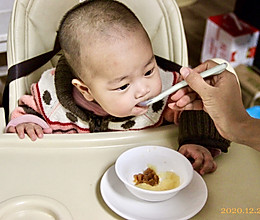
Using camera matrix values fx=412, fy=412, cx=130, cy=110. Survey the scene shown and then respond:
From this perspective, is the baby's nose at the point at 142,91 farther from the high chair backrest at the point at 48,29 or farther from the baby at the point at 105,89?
the high chair backrest at the point at 48,29

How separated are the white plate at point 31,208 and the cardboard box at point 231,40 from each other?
5.85 feet

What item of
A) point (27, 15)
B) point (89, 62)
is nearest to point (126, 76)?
point (89, 62)

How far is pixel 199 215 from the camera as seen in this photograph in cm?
85

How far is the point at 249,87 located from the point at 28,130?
1.38m

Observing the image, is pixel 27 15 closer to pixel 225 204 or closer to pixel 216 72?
pixel 216 72

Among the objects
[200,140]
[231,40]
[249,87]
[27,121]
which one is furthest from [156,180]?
[231,40]

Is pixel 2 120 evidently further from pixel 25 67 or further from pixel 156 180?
pixel 156 180

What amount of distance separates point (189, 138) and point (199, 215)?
217 millimetres

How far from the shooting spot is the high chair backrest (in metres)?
1.17

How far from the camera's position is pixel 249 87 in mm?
2109

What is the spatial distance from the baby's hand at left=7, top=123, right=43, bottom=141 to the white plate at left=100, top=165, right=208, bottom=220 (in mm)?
235

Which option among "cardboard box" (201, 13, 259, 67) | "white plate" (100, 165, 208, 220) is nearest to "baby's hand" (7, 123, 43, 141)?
"white plate" (100, 165, 208, 220)

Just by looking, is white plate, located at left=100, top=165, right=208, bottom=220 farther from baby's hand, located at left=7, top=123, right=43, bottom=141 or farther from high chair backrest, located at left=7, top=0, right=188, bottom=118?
high chair backrest, located at left=7, top=0, right=188, bottom=118

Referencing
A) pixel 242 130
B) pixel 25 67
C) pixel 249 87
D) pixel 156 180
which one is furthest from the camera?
pixel 249 87
